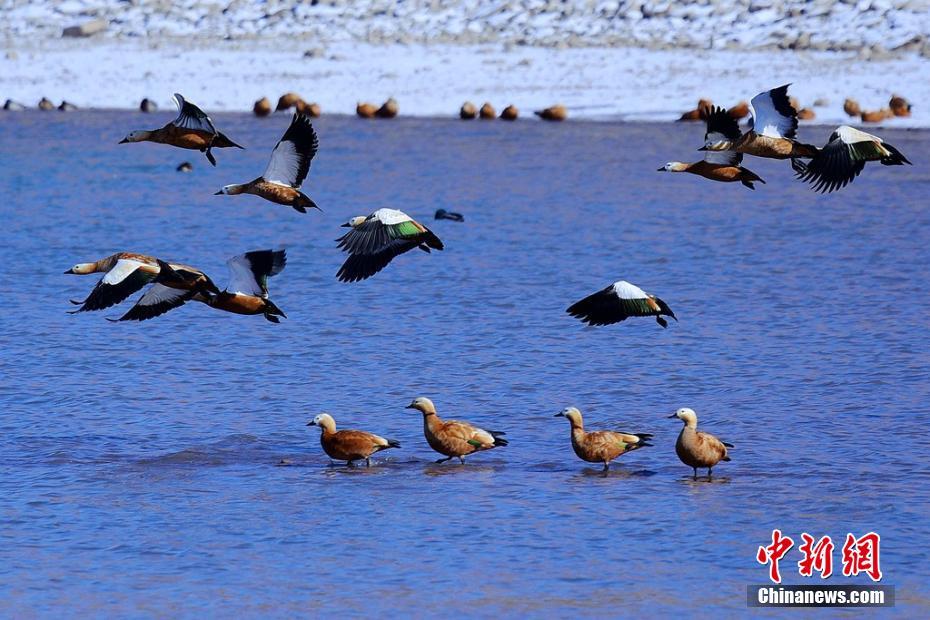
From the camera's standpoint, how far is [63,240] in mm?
34719

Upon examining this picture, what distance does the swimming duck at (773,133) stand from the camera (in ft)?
44.2

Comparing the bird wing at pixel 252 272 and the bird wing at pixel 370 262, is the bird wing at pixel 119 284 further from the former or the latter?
the bird wing at pixel 370 262

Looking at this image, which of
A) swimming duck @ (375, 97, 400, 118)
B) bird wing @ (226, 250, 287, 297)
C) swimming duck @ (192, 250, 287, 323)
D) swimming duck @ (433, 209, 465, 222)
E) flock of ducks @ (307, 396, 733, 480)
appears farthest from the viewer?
swimming duck @ (375, 97, 400, 118)

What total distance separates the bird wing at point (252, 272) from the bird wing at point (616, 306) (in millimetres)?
2848

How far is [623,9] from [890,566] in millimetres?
54024

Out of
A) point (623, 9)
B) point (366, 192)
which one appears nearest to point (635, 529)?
point (366, 192)

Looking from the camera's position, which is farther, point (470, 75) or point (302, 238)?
point (470, 75)

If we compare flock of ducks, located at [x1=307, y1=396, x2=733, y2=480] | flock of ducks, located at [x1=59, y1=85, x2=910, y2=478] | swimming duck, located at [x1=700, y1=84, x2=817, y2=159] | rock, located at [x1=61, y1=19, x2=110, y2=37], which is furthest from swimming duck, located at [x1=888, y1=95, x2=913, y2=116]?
swimming duck, located at [x1=700, y1=84, x2=817, y2=159]

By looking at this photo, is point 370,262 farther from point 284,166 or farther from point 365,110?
point 365,110

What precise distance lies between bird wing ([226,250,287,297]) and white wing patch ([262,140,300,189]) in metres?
0.73

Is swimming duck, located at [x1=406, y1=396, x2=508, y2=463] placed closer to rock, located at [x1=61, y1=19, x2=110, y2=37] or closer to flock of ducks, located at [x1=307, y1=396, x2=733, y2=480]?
flock of ducks, located at [x1=307, y1=396, x2=733, y2=480]

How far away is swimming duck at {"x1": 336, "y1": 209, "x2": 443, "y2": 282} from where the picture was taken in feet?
46.4

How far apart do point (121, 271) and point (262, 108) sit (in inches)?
1714

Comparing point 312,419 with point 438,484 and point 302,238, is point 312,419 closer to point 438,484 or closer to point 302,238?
point 438,484
